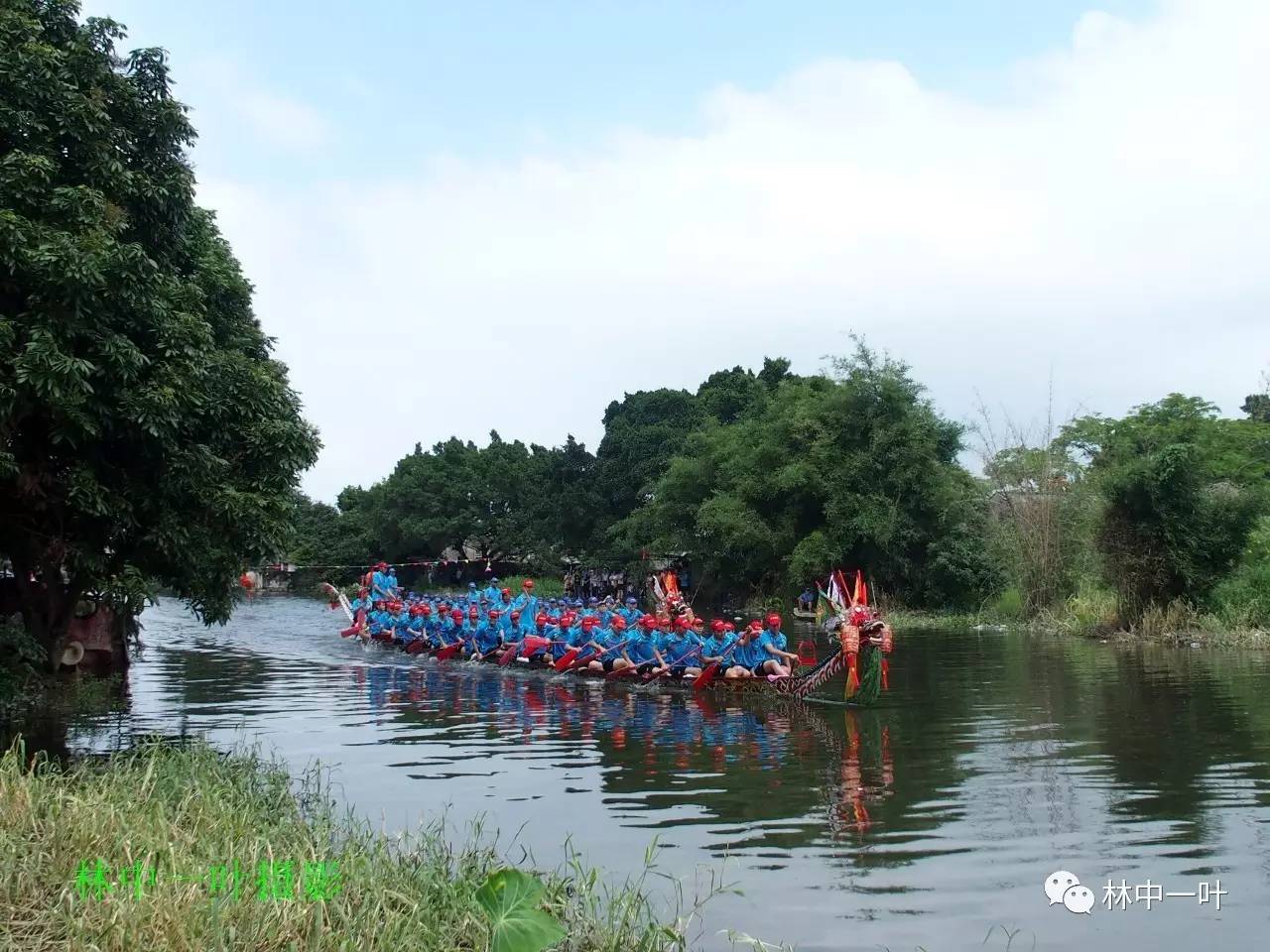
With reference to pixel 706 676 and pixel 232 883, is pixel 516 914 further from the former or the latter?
pixel 706 676

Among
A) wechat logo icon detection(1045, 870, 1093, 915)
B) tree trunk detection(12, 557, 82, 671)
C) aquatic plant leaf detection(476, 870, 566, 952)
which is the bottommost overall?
wechat logo icon detection(1045, 870, 1093, 915)

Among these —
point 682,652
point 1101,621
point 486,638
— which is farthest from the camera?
point 1101,621

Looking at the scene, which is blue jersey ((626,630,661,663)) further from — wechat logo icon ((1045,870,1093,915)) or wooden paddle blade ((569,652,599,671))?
wechat logo icon ((1045,870,1093,915))

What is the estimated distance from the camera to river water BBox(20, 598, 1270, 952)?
7215mm

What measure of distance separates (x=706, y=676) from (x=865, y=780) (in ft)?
20.7

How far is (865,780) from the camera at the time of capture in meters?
10.9

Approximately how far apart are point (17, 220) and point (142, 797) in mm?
5185

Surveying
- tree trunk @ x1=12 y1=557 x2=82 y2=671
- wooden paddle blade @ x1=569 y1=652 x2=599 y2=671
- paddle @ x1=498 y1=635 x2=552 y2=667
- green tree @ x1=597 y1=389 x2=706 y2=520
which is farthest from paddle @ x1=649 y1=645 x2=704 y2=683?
green tree @ x1=597 y1=389 x2=706 y2=520

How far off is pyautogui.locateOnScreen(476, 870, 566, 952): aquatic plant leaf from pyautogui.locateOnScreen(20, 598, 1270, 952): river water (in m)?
1.28

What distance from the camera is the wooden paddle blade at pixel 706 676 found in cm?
1703

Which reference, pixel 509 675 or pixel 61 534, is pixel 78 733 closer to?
pixel 61 534

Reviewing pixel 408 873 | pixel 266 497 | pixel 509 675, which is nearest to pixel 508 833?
pixel 408 873

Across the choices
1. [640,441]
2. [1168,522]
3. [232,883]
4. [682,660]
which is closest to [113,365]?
[232,883]

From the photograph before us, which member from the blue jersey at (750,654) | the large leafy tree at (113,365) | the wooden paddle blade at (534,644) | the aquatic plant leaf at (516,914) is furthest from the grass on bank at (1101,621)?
the aquatic plant leaf at (516,914)
